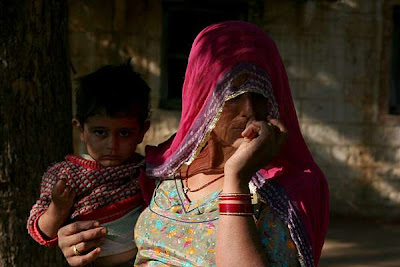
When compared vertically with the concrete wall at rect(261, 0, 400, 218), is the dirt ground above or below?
below

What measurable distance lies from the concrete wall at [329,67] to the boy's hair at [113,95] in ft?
19.2

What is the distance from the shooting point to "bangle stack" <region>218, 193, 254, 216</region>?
1942 millimetres

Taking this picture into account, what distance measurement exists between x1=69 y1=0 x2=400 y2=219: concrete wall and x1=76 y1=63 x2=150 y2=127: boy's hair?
230 inches

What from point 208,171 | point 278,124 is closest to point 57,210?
point 208,171

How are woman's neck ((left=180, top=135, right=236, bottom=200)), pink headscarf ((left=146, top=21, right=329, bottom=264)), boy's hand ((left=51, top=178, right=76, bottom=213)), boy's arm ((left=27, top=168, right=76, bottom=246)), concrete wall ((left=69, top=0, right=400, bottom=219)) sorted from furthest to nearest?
concrete wall ((left=69, top=0, right=400, bottom=219))
boy's arm ((left=27, top=168, right=76, bottom=246))
boy's hand ((left=51, top=178, right=76, bottom=213))
woman's neck ((left=180, top=135, right=236, bottom=200))
pink headscarf ((left=146, top=21, right=329, bottom=264))

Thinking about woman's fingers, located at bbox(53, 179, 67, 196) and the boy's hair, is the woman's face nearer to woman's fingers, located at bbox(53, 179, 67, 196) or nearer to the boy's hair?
the boy's hair

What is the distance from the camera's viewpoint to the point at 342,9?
8531 millimetres

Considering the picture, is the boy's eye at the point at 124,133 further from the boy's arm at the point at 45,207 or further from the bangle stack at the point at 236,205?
the bangle stack at the point at 236,205

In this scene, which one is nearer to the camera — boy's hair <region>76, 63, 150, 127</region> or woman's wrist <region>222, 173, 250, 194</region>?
woman's wrist <region>222, 173, 250, 194</region>

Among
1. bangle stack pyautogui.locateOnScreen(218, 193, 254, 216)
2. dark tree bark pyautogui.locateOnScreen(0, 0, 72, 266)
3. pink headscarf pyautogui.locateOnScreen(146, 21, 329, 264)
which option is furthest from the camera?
dark tree bark pyautogui.locateOnScreen(0, 0, 72, 266)

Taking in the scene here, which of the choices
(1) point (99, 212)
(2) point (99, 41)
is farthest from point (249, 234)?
(2) point (99, 41)

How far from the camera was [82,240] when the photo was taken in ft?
7.73

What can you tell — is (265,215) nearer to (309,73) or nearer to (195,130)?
(195,130)

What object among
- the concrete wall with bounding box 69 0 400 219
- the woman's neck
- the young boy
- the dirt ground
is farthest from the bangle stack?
the concrete wall with bounding box 69 0 400 219
